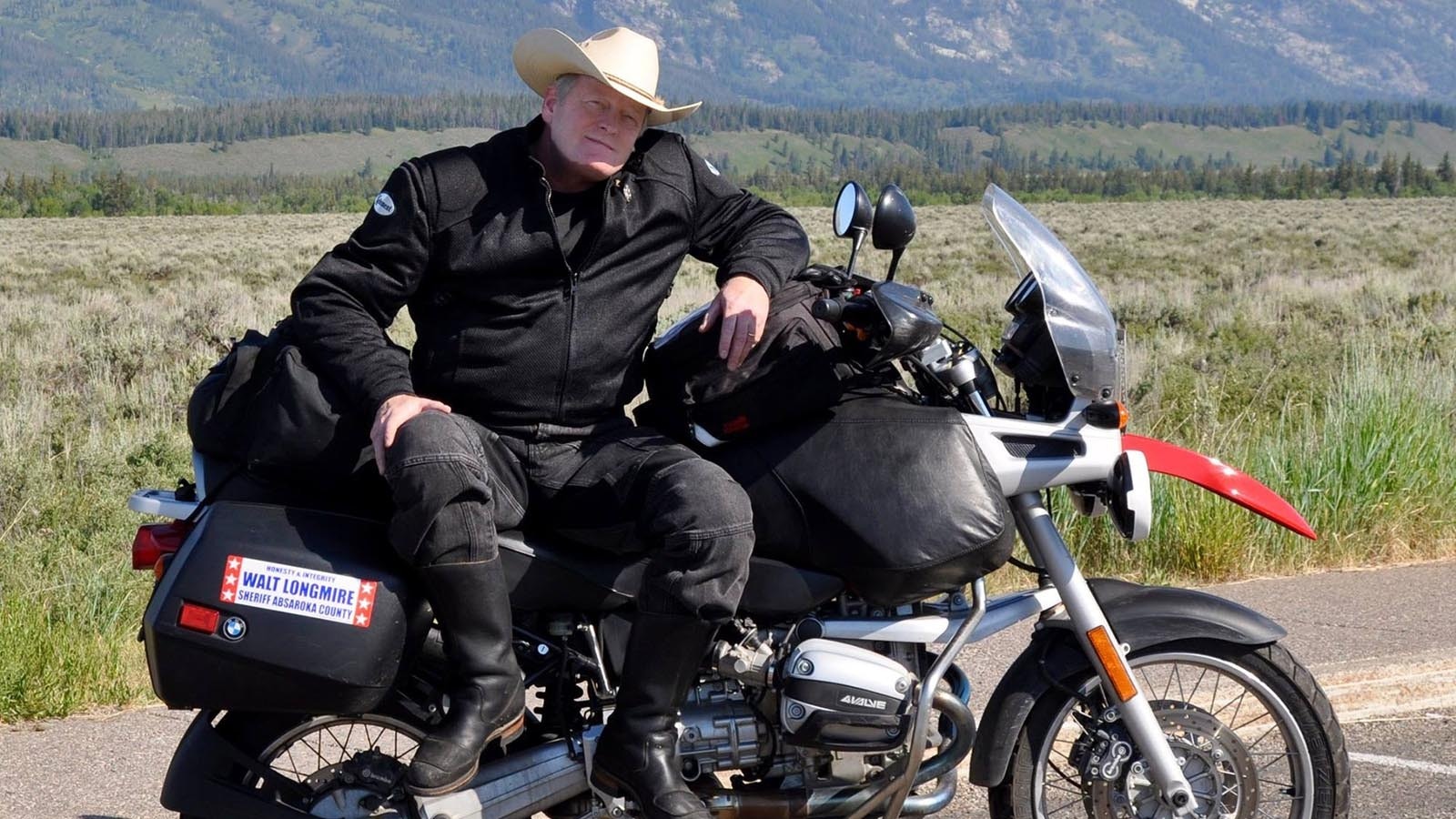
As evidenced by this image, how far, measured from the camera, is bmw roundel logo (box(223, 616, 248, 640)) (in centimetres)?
324

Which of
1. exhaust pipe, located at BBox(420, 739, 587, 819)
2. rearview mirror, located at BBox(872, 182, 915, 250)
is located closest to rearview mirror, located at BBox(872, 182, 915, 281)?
rearview mirror, located at BBox(872, 182, 915, 250)

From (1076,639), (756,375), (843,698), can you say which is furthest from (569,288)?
(1076,639)

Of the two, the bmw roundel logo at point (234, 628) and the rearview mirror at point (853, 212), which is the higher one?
the rearview mirror at point (853, 212)

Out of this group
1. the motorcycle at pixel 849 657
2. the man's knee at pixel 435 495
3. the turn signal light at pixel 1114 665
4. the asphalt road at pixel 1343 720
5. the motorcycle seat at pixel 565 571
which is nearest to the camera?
the man's knee at pixel 435 495

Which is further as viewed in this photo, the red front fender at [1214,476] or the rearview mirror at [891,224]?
the red front fender at [1214,476]

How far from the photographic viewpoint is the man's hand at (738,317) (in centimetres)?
346

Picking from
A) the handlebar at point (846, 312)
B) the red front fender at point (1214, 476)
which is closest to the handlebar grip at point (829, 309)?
the handlebar at point (846, 312)

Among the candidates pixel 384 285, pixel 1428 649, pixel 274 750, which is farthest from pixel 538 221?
pixel 1428 649

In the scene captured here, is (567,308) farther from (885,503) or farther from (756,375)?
(885,503)

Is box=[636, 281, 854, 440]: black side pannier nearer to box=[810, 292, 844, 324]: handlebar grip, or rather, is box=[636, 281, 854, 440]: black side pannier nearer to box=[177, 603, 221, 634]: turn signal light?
box=[810, 292, 844, 324]: handlebar grip

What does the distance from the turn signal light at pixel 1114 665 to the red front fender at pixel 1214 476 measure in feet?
1.33

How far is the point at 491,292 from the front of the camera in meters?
3.56

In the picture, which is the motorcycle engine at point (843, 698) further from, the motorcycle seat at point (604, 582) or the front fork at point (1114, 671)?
the front fork at point (1114, 671)

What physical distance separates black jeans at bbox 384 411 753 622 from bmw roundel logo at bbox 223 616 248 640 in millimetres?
371
